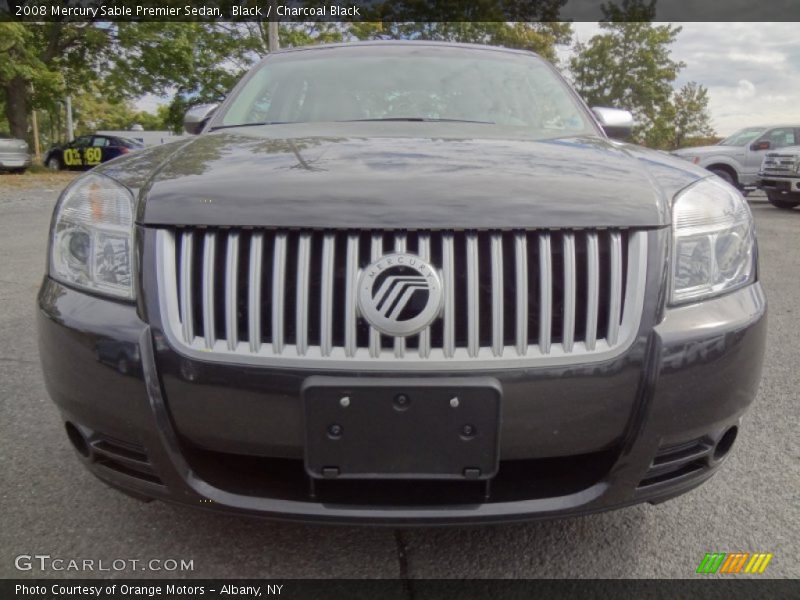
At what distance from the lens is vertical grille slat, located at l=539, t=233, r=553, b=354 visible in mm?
1449

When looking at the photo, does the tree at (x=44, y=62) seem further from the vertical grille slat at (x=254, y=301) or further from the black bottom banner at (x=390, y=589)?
the vertical grille slat at (x=254, y=301)

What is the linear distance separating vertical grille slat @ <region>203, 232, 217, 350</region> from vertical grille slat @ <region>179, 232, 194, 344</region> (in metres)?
0.03

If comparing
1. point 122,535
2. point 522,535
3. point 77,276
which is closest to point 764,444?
point 522,535

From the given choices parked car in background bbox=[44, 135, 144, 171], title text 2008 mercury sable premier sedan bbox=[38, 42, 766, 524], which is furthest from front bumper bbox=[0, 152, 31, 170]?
title text 2008 mercury sable premier sedan bbox=[38, 42, 766, 524]

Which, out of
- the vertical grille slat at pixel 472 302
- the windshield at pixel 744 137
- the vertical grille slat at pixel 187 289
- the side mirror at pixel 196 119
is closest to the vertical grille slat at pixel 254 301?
the vertical grille slat at pixel 187 289

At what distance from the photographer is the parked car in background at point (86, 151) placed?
22594 millimetres

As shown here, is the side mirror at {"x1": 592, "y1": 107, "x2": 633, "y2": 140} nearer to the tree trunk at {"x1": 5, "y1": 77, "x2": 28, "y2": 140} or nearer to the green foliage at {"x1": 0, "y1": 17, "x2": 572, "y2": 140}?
the green foliage at {"x1": 0, "y1": 17, "x2": 572, "y2": 140}

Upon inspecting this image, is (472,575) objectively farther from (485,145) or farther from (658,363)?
(485,145)

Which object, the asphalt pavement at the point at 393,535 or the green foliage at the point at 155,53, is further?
the green foliage at the point at 155,53

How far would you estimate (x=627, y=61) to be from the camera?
3253cm

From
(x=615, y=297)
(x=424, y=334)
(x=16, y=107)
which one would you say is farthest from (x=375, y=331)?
(x=16, y=107)

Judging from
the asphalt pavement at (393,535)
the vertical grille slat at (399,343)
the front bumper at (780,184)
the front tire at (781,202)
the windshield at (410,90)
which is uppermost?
the windshield at (410,90)

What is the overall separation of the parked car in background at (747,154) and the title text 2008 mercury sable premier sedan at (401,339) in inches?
561

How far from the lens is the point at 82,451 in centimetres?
171
